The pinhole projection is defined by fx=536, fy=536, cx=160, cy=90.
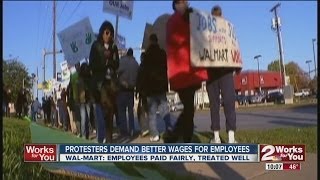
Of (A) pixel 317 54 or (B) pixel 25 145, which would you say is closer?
(A) pixel 317 54

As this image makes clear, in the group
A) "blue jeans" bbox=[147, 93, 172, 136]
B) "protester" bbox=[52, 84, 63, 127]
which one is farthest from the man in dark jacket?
→ "protester" bbox=[52, 84, 63, 127]

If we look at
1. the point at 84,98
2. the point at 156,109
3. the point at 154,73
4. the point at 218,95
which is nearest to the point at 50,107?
the point at 84,98

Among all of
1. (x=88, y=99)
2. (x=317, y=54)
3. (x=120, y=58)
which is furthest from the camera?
(x=88, y=99)

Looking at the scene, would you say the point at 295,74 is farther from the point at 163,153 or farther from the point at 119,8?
the point at 119,8

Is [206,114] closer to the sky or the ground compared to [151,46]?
closer to the ground

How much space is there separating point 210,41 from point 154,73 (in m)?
0.42

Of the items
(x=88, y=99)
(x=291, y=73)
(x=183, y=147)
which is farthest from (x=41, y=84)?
(x=291, y=73)

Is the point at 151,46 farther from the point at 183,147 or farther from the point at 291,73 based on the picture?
the point at 291,73

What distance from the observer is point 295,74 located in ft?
10.2

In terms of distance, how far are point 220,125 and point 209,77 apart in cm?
41

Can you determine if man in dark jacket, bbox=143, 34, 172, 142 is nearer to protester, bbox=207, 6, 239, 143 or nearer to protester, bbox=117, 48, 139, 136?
protester, bbox=117, 48, 139, 136

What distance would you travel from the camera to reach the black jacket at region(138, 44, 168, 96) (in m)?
3.00

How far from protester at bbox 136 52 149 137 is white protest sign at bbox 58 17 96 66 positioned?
0.34 metres

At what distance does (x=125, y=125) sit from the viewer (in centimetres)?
353
